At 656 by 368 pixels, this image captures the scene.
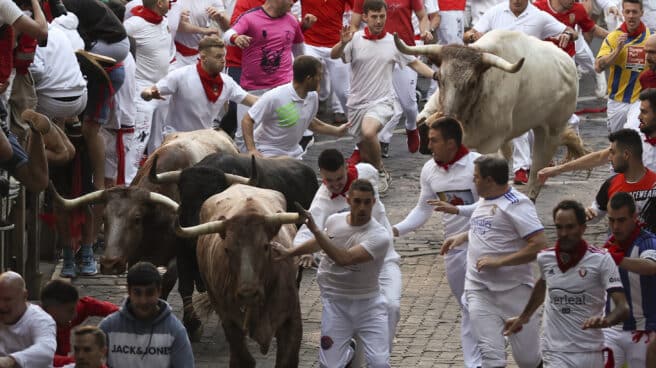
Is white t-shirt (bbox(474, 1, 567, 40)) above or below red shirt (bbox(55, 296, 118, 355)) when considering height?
below

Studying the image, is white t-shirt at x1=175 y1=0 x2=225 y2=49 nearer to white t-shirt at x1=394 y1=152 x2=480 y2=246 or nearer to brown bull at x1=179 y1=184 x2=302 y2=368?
brown bull at x1=179 y1=184 x2=302 y2=368

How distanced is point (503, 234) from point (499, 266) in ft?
0.84

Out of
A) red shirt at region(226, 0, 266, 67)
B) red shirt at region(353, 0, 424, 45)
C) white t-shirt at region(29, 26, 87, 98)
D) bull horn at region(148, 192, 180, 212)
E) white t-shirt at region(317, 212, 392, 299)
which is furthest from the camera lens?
red shirt at region(353, 0, 424, 45)

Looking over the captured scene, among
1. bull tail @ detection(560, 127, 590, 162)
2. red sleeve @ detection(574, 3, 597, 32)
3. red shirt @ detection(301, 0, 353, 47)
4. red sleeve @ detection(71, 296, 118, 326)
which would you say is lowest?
bull tail @ detection(560, 127, 590, 162)

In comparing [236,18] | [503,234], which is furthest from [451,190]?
[236,18]

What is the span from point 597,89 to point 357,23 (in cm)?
544

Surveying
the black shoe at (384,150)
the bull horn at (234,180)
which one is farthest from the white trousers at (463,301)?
the black shoe at (384,150)

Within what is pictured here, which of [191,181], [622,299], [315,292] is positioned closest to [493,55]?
[315,292]

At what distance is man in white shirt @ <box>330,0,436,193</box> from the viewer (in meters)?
18.0

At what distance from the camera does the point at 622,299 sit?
33.3ft

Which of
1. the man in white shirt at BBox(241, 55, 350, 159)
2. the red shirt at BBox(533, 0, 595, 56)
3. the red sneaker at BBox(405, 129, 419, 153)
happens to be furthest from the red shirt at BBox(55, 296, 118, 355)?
the red shirt at BBox(533, 0, 595, 56)

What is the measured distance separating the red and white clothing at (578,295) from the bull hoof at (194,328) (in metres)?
3.77

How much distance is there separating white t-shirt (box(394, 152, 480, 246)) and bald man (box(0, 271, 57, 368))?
139 inches

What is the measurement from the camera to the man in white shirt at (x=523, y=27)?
739 inches
